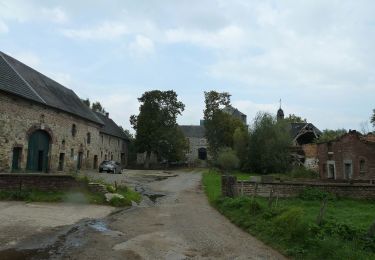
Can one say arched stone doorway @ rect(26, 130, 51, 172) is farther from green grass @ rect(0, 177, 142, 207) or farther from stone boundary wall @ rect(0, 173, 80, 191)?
green grass @ rect(0, 177, 142, 207)

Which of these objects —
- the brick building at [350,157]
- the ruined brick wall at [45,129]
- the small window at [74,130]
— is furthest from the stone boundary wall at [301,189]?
the small window at [74,130]

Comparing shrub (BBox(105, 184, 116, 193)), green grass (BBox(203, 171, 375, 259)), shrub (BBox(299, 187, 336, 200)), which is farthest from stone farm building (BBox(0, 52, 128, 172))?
shrub (BBox(299, 187, 336, 200))

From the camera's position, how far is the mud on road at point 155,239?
8.52m

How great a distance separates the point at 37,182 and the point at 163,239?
9096mm

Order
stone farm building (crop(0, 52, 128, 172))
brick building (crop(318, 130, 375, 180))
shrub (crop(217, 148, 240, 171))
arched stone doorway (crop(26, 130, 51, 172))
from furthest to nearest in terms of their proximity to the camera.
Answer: shrub (crop(217, 148, 240, 171)) → arched stone doorway (crop(26, 130, 51, 172)) → brick building (crop(318, 130, 375, 180)) → stone farm building (crop(0, 52, 128, 172))

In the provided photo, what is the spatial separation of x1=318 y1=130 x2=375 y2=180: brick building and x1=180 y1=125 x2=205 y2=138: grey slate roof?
65.7 metres

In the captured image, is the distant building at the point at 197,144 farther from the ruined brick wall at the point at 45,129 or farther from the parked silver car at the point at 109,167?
the parked silver car at the point at 109,167

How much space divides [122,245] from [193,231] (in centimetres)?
294

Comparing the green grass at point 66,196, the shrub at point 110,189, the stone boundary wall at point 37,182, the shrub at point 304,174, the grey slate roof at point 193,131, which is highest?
the grey slate roof at point 193,131

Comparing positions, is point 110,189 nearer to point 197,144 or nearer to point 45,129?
point 45,129

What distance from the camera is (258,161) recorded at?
49.0 meters

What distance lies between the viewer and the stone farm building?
91.7 ft

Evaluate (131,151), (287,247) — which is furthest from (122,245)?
(131,151)

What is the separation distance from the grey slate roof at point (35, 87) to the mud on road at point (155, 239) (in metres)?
18.2
